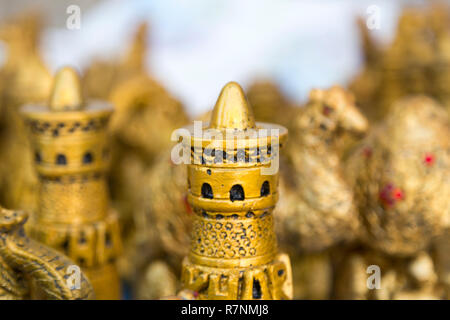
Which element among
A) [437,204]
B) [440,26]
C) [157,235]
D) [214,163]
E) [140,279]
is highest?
[440,26]

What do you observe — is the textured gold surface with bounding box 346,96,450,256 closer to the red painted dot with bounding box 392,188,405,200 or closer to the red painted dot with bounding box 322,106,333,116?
the red painted dot with bounding box 392,188,405,200

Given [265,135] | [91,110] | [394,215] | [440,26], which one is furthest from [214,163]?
[440,26]

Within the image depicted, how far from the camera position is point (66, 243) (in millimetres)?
1513

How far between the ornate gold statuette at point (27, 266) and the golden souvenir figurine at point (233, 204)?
225mm

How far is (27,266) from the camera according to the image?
3.78 feet

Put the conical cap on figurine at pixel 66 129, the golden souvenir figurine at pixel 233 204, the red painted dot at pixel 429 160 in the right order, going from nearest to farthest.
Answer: the golden souvenir figurine at pixel 233 204
the conical cap on figurine at pixel 66 129
the red painted dot at pixel 429 160

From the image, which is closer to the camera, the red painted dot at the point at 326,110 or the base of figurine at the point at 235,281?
the base of figurine at the point at 235,281

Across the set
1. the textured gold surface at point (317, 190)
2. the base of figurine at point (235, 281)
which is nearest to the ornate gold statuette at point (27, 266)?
the base of figurine at point (235, 281)

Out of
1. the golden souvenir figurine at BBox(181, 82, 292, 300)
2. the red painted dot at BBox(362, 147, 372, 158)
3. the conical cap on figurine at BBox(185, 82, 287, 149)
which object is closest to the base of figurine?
the golden souvenir figurine at BBox(181, 82, 292, 300)

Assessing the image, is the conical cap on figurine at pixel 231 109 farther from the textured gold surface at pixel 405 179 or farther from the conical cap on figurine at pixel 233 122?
the textured gold surface at pixel 405 179

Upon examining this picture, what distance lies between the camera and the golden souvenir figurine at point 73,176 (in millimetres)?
1472

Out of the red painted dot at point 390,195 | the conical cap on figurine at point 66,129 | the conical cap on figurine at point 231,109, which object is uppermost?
the conical cap on figurine at point 231,109
